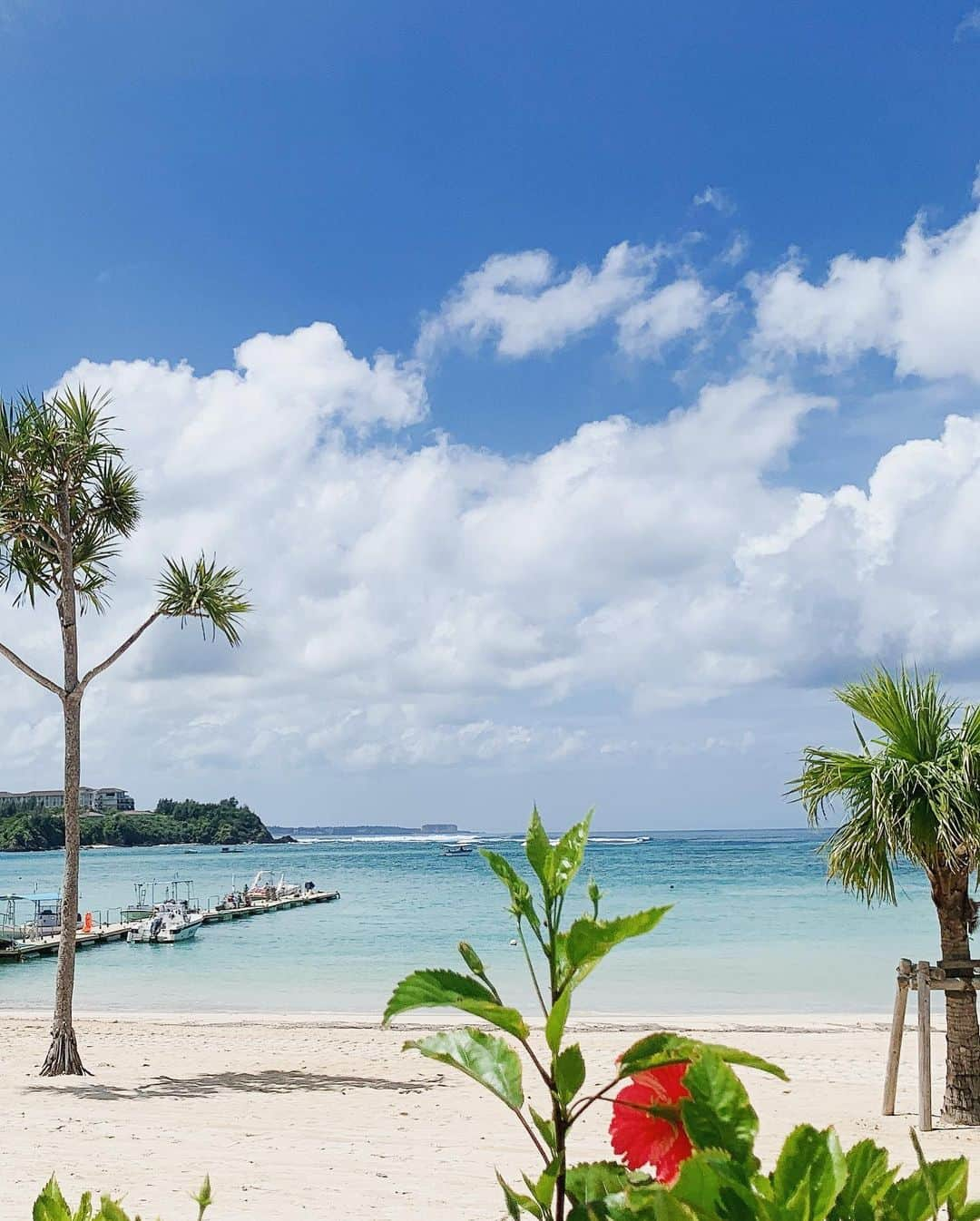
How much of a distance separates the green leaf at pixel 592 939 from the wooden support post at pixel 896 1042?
29.8ft

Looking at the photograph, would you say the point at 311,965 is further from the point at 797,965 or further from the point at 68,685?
the point at 68,685

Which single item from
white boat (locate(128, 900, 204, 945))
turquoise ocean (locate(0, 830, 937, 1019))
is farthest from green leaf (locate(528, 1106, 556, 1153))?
white boat (locate(128, 900, 204, 945))

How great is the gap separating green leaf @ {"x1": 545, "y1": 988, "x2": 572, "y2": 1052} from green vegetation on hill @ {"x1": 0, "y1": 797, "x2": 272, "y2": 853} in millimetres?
140150

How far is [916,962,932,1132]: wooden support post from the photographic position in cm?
836

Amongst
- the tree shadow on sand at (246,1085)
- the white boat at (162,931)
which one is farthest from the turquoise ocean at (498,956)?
the tree shadow on sand at (246,1085)

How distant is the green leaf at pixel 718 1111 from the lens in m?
0.73

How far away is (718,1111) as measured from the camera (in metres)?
0.75

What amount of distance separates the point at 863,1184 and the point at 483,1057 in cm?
27

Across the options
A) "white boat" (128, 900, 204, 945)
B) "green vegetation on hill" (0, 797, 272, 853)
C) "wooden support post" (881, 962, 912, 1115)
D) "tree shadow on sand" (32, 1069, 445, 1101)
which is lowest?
"green vegetation on hill" (0, 797, 272, 853)

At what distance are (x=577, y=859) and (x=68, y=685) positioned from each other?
1100cm

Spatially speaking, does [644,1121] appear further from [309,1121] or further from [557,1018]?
[309,1121]

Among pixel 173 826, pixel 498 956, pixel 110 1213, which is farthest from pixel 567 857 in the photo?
pixel 173 826

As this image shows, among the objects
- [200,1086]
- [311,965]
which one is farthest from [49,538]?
[311,965]

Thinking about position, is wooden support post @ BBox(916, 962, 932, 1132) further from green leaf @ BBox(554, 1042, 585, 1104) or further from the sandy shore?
green leaf @ BBox(554, 1042, 585, 1104)
